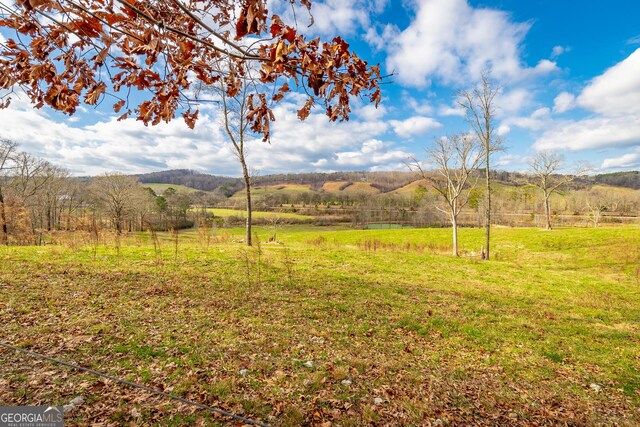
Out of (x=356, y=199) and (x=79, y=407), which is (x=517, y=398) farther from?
(x=356, y=199)

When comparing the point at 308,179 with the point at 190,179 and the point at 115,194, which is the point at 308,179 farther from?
the point at 115,194

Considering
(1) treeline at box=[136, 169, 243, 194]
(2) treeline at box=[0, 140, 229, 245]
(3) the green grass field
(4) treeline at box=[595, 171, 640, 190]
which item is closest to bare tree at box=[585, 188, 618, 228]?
(3) the green grass field

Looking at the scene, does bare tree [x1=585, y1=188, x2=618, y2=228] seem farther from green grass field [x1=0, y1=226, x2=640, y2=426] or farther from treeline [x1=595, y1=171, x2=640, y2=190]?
treeline [x1=595, y1=171, x2=640, y2=190]

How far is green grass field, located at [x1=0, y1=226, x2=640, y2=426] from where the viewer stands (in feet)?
11.5

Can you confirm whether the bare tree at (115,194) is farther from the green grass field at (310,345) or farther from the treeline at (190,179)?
the treeline at (190,179)

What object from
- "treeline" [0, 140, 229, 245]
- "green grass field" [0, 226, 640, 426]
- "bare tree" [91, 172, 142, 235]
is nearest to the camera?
"green grass field" [0, 226, 640, 426]

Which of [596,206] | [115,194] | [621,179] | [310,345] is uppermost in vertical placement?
[621,179]

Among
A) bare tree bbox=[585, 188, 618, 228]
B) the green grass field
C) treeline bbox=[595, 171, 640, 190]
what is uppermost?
treeline bbox=[595, 171, 640, 190]

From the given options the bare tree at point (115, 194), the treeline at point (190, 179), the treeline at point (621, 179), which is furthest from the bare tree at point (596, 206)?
the treeline at point (190, 179)

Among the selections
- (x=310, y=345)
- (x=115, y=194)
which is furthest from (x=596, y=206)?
(x=115, y=194)

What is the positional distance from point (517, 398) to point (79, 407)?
5.62 m

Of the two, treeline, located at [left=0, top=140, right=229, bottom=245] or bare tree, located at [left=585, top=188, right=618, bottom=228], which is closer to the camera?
treeline, located at [left=0, top=140, right=229, bottom=245]

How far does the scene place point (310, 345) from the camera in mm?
5148

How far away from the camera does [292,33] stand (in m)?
1.79
